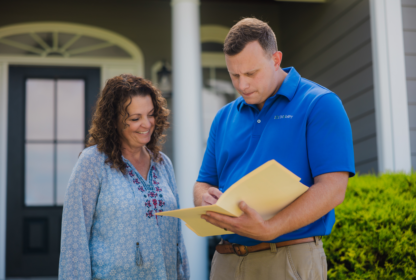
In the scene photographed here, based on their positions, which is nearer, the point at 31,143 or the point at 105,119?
the point at 105,119

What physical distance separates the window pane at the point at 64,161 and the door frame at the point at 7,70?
575 mm

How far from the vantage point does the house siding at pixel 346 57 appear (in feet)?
12.7

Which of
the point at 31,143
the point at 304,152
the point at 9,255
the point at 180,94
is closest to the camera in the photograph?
the point at 304,152

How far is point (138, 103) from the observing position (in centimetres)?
198

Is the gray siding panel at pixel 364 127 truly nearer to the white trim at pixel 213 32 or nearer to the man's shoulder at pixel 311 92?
the white trim at pixel 213 32

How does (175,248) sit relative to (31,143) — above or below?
below

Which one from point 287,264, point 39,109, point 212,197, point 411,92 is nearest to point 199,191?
point 212,197

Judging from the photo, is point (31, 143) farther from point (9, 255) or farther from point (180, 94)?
point (180, 94)

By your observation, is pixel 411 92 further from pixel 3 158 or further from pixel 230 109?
pixel 3 158

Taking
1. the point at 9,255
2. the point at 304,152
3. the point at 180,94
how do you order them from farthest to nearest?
the point at 9,255 < the point at 180,94 < the point at 304,152

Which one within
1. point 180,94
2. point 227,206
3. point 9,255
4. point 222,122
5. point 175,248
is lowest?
point 9,255

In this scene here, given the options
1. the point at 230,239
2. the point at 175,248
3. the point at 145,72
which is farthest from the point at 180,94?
the point at 230,239

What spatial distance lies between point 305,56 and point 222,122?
11.1 ft

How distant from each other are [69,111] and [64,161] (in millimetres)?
601
